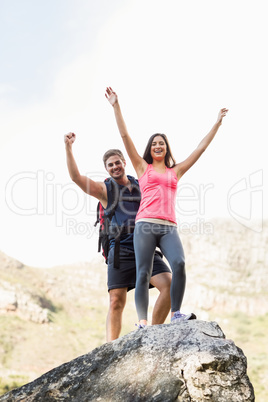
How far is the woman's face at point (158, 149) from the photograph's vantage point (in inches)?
193

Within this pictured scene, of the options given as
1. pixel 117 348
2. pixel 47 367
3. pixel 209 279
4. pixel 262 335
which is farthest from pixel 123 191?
pixel 209 279

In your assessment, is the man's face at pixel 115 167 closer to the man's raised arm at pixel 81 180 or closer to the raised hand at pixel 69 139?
the man's raised arm at pixel 81 180

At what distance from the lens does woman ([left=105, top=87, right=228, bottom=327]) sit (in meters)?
4.16

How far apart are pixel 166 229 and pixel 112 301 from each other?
1241 millimetres

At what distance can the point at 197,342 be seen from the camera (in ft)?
10.9

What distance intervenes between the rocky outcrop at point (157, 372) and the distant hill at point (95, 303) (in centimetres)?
3582

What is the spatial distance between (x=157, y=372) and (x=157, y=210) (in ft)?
5.58

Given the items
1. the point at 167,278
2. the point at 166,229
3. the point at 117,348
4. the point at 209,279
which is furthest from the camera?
the point at 209,279

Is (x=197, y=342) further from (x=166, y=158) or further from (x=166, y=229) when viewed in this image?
(x=166, y=158)

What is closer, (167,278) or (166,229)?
(166,229)

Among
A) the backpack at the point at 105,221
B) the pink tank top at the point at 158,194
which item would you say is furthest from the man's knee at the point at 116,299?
the pink tank top at the point at 158,194

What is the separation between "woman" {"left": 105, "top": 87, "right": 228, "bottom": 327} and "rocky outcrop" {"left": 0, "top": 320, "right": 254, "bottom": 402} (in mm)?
390

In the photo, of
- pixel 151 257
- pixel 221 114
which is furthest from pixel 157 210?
pixel 221 114

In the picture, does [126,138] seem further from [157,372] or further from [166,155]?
[157,372]
